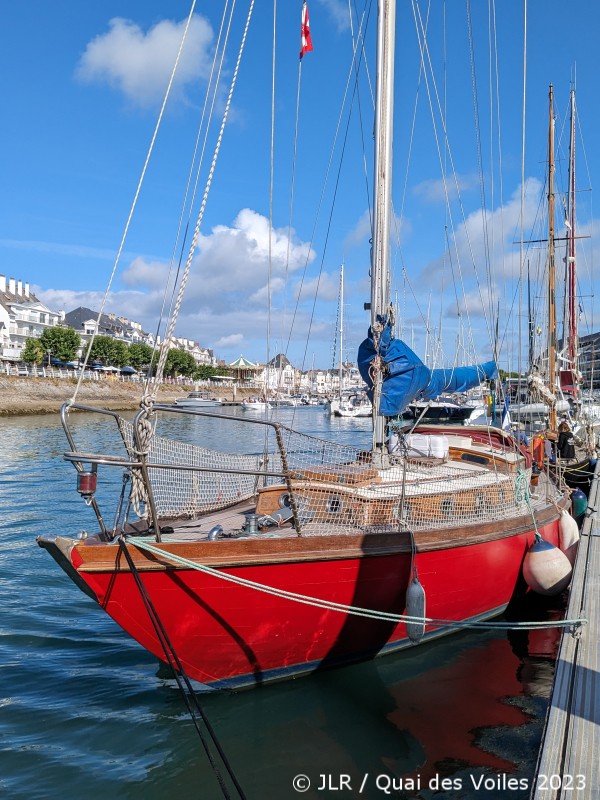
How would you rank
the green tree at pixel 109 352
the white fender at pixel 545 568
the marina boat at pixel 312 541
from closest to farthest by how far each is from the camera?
the marina boat at pixel 312 541 < the white fender at pixel 545 568 < the green tree at pixel 109 352

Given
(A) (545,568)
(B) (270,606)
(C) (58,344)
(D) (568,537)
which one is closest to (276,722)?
(B) (270,606)

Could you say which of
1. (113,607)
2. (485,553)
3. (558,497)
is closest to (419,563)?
(485,553)

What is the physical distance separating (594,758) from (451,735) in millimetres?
1978

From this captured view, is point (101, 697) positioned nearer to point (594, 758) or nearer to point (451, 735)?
point (451, 735)

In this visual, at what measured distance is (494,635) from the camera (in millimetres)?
8188

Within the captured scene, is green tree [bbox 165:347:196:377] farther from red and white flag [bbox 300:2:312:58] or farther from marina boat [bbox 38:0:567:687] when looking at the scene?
marina boat [bbox 38:0:567:687]

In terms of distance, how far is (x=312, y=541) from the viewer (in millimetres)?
5816

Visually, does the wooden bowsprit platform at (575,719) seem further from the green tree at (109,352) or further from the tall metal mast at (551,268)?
the green tree at (109,352)

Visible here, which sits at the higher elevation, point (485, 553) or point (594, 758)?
point (485, 553)

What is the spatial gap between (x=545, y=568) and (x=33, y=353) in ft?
222

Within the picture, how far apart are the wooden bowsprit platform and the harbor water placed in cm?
92

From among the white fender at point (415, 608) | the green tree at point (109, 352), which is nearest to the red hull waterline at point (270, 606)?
the white fender at point (415, 608)

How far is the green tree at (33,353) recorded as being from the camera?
6675 centimetres

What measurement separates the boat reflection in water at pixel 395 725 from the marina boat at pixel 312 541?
288mm
